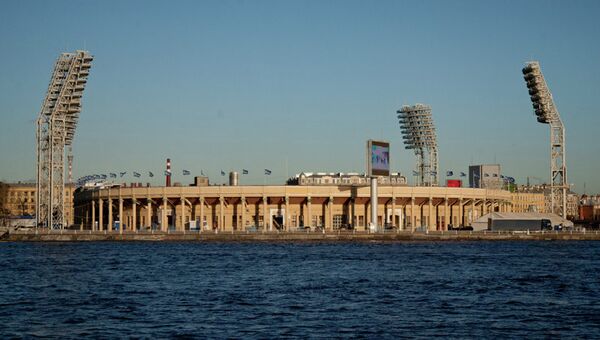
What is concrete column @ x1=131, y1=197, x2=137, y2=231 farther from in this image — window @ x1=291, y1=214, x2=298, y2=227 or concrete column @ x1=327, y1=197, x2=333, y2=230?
concrete column @ x1=327, y1=197, x2=333, y2=230

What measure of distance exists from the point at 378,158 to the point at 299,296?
8792cm

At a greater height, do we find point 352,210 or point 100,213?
point 352,210

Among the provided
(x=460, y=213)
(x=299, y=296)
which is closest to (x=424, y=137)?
(x=460, y=213)

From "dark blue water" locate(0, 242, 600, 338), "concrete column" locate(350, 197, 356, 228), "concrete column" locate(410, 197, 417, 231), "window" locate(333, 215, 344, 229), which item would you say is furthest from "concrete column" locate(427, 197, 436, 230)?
"dark blue water" locate(0, 242, 600, 338)

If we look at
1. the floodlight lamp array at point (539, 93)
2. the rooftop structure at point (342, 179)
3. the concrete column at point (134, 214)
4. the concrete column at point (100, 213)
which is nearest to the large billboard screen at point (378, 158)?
the rooftop structure at point (342, 179)

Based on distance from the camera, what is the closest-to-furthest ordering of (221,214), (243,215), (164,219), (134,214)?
(221,214) < (243,215) < (164,219) < (134,214)

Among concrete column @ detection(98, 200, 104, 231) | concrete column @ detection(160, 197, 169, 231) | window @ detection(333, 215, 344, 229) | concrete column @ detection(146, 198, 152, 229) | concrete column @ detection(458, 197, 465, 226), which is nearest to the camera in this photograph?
concrete column @ detection(160, 197, 169, 231)

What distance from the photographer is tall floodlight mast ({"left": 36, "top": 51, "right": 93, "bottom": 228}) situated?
133 m

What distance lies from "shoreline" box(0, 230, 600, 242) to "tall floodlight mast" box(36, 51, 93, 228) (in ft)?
24.1

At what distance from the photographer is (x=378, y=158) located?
137125mm

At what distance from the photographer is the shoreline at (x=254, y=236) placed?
4919 inches

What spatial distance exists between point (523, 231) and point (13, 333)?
106 metres

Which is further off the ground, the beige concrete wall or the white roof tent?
the beige concrete wall

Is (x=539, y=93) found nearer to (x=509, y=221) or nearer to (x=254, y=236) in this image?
(x=509, y=221)
